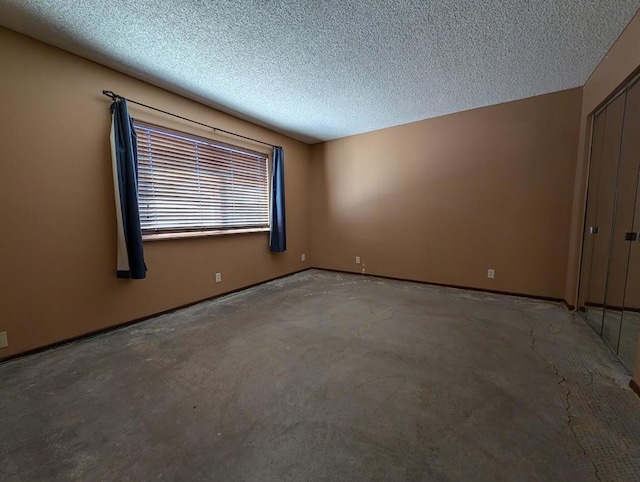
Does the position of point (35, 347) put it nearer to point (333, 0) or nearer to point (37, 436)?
point (37, 436)

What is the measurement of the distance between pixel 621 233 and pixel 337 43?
273cm

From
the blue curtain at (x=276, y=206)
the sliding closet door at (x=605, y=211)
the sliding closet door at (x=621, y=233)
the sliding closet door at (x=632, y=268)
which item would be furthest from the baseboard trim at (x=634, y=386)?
the blue curtain at (x=276, y=206)

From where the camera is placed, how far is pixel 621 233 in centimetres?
207

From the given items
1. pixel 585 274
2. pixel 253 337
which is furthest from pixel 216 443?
pixel 585 274

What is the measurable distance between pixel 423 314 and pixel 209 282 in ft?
8.58

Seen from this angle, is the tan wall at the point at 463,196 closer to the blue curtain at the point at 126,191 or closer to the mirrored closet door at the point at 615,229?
→ the mirrored closet door at the point at 615,229

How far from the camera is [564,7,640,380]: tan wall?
184 cm

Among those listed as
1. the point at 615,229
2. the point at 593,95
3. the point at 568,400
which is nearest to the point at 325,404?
the point at 568,400

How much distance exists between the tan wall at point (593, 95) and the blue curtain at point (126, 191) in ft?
12.5

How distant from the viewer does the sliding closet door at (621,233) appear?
1958 millimetres

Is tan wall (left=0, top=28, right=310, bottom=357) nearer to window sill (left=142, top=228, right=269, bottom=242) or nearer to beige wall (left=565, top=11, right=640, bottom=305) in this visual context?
window sill (left=142, top=228, right=269, bottom=242)

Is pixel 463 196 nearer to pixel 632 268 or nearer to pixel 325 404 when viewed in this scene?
pixel 632 268

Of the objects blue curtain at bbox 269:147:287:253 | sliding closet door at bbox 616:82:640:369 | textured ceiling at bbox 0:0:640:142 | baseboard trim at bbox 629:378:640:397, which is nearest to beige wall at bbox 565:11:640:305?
textured ceiling at bbox 0:0:640:142

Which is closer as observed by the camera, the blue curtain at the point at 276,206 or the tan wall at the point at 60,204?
the tan wall at the point at 60,204
